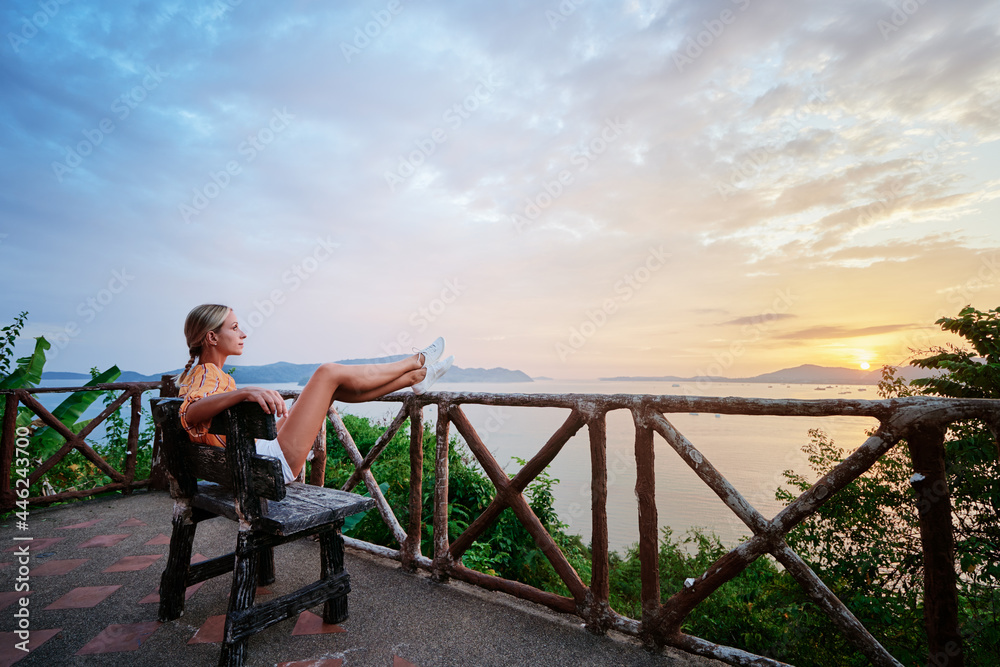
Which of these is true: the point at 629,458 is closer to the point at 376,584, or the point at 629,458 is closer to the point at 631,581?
the point at 376,584

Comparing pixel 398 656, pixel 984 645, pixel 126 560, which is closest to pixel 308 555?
pixel 126 560

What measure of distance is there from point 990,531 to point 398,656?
105 inches

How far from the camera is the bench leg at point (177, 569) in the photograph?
7.55 feet

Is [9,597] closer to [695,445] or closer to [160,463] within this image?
[160,463]

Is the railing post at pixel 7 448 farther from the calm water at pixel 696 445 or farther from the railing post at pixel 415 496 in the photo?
the railing post at pixel 415 496

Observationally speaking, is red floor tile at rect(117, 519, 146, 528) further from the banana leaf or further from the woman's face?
the woman's face

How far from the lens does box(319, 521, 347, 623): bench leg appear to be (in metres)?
2.29

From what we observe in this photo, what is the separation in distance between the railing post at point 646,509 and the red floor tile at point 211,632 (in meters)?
1.91

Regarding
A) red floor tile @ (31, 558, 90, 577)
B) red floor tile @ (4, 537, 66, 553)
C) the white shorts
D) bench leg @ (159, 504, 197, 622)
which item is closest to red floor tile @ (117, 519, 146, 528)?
red floor tile @ (4, 537, 66, 553)

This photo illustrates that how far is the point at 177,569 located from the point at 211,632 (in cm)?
35

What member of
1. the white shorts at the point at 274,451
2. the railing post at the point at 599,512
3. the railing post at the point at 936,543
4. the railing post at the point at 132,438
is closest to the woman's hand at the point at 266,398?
the white shorts at the point at 274,451

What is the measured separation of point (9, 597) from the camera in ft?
8.36

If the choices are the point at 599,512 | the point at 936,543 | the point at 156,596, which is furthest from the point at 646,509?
the point at 156,596

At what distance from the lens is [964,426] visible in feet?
7.57
